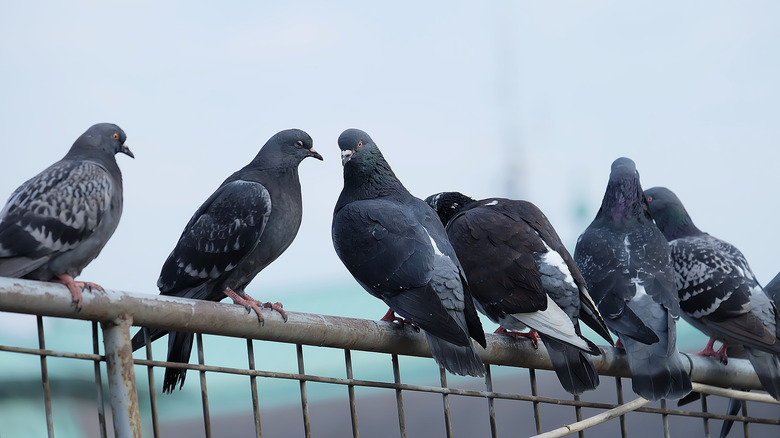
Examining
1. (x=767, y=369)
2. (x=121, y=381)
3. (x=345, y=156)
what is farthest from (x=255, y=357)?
(x=767, y=369)

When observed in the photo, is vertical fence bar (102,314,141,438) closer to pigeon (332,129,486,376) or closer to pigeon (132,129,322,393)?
pigeon (332,129,486,376)

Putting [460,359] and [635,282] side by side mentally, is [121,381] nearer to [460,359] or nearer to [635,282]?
[460,359]

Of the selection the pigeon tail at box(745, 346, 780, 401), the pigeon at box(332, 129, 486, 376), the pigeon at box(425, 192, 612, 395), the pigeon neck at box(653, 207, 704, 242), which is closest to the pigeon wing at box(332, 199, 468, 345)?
the pigeon at box(332, 129, 486, 376)

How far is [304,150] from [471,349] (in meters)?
2.20

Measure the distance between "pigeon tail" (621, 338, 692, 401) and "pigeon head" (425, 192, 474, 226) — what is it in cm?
144

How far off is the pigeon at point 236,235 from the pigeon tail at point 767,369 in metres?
2.41

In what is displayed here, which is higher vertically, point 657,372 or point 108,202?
point 108,202

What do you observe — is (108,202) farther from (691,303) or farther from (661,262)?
(691,303)

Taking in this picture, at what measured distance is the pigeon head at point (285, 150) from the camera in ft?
17.0

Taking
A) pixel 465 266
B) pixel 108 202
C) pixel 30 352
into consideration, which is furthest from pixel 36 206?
pixel 465 266

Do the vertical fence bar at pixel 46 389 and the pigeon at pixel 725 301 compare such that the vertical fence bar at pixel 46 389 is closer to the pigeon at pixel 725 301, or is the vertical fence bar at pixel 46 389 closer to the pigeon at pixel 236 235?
the pigeon at pixel 236 235

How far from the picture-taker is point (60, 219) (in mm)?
3289

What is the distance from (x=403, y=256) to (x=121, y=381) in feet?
6.51

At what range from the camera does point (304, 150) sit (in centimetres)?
530
